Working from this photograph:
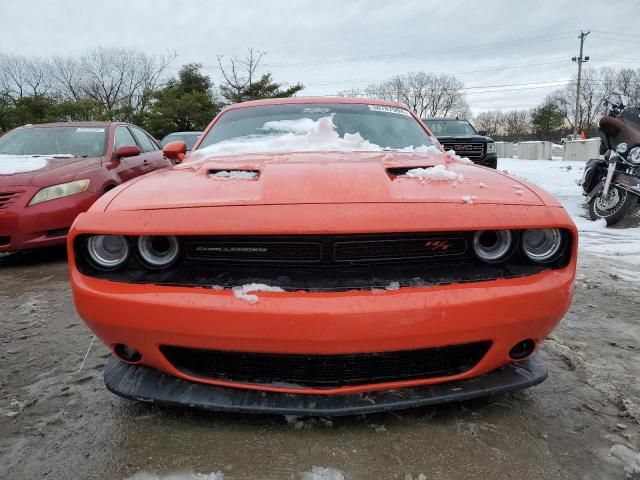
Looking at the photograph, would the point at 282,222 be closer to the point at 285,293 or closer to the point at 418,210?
the point at 285,293

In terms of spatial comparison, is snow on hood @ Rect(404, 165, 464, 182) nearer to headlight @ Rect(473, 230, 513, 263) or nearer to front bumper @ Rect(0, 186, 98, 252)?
headlight @ Rect(473, 230, 513, 263)

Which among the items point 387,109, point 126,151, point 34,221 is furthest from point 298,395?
point 126,151

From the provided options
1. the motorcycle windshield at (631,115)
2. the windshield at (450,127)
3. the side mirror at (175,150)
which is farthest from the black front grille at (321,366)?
the windshield at (450,127)

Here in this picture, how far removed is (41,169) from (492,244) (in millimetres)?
4495

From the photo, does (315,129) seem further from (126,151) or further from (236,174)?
(126,151)

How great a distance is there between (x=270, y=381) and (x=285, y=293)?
36 cm

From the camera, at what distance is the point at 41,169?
4.53 meters

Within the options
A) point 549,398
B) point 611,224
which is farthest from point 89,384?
point 611,224

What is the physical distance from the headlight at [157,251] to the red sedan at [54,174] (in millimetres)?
3220

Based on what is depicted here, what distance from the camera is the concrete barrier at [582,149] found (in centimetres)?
1834

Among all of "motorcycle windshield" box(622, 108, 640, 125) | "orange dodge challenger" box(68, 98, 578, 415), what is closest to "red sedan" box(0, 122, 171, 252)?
"orange dodge challenger" box(68, 98, 578, 415)

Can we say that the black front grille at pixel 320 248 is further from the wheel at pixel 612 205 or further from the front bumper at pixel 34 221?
the wheel at pixel 612 205

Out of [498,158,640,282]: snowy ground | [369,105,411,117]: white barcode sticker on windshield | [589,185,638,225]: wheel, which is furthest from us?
[589,185,638,225]: wheel

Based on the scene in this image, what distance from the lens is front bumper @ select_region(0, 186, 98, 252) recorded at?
4145mm
